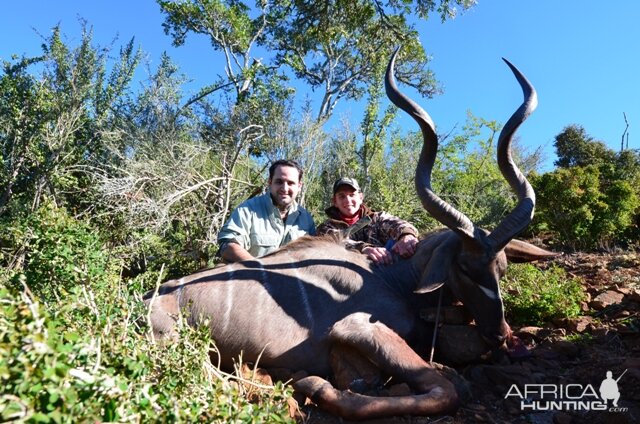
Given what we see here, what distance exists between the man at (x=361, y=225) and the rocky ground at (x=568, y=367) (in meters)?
1.13

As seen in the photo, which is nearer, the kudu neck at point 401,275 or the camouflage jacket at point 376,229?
the kudu neck at point 401,275

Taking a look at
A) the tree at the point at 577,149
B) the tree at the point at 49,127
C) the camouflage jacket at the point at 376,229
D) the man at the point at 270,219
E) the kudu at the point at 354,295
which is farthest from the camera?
the tree at the point at 577,149

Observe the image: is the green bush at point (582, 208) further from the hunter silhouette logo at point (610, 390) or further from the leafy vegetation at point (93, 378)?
the leafy vegetation at point (93, 378)

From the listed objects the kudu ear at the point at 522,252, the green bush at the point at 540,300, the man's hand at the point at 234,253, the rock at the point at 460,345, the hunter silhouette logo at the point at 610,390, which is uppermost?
the kudu ear at the point at 522,252

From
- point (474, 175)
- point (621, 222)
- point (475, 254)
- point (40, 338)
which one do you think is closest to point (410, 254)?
point (475, 254)

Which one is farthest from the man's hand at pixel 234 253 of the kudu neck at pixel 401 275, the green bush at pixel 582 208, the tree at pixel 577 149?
the tree at pixel 577 149

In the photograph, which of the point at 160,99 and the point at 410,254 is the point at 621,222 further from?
the point at 160,99

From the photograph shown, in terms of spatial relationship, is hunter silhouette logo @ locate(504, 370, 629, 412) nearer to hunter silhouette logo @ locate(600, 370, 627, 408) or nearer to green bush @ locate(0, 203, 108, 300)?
hunter silhouette logo @ locate(600, 370, 627, 408)

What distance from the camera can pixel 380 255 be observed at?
369 centimetres

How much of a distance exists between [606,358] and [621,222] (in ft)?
20.8

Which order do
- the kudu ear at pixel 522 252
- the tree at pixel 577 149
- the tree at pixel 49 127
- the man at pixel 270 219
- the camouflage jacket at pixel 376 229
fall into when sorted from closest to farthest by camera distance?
the kudu ear at pixel 522 252 < the camouflage jacket at pixel 376 229 < the man at pixel 270 219 < the tree at pixel 49 127 < the tree at pixel 577 149

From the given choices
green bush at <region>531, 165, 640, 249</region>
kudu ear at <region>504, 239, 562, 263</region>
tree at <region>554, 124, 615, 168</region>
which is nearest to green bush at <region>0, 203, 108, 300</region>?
kudu ear at <region>504, 239, 562, 263</region>

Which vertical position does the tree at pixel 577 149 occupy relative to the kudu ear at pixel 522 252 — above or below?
above

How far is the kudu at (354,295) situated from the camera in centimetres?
302
